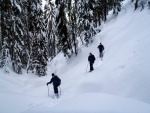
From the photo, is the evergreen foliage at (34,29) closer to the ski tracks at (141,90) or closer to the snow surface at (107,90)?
the snow surface at (107,90)

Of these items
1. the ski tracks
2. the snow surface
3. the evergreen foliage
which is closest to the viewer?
the snow surface

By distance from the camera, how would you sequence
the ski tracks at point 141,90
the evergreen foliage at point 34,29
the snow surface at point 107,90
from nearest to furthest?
the snow surface at point 107,90
the ski tracks at point 141,90
the evergreen foliage at point 34,29

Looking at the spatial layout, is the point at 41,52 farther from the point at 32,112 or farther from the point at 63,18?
the point at 32,112

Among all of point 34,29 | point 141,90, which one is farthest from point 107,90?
point 34,29

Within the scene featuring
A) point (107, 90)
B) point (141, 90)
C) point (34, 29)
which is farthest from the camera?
point (34, 29)

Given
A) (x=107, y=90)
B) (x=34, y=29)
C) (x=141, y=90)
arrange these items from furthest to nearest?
(x=34, y=29)
(x=107, y=90)
(x=141, y=90)

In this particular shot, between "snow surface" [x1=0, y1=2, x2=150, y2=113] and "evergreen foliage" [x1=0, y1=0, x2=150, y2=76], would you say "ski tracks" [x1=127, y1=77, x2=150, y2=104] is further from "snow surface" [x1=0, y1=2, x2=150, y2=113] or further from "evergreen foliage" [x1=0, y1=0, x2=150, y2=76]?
"evergreen foliage" [x1=0, y1=0, x2=150, y2=76]

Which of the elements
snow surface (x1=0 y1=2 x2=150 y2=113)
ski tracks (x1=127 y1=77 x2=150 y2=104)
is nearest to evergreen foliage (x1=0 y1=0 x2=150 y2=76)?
snow surface (x1=0 y1=2 x2=150 y2=113)

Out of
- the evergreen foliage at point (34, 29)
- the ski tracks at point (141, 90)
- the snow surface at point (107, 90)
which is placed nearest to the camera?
the snow surface at point (107, 90)

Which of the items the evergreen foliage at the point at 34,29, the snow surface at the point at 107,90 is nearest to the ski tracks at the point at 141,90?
the snow surface at the point at 107,90

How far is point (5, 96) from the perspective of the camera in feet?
37.8

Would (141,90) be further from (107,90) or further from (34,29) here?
(34,29)

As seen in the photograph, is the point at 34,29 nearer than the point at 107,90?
No

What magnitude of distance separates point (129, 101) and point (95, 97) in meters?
1.78
